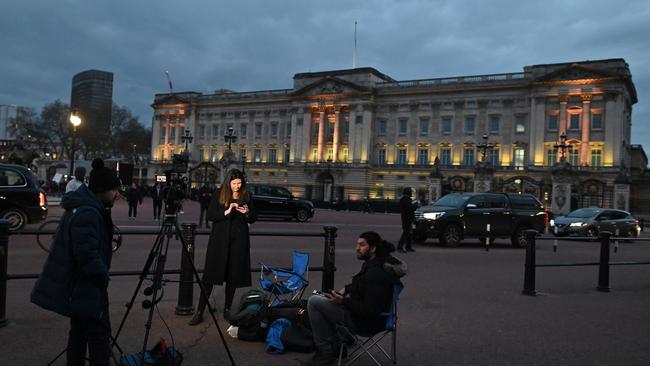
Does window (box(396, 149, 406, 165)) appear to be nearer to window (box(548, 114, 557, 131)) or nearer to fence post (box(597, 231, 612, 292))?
window (box(548, 114, 557, 131))

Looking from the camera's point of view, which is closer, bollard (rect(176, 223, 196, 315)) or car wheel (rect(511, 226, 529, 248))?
bollard (rect(176, 223, 196, 315))

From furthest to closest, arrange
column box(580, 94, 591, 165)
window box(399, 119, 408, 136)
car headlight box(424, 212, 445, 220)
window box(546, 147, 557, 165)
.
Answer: window box(399, 119, 408, 136) → window box(546, 147, 557, 165) → column box(580, 94, 591, 165) → car headlight box(424, 212, 445, 220)

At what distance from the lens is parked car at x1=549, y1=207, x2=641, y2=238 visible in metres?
23.9

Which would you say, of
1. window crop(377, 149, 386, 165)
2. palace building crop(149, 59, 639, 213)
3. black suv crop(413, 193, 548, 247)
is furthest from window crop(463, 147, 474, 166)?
black suv crop(413, 193, 548, 247)

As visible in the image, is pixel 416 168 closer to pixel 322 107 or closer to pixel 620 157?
pixel 322 107

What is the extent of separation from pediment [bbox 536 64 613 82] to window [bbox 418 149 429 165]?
18469mm

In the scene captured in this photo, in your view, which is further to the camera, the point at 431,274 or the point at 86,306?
the point at 431,274

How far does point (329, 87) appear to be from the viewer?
81.0m

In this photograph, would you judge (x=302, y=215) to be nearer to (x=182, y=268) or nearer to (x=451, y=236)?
(x=451, y=236)

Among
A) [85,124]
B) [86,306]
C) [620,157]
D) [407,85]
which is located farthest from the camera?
[85,124]

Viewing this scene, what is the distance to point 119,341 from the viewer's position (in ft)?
18.6

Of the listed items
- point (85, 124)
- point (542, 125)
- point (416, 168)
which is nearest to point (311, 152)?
point (416, 168)

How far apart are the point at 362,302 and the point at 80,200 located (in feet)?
8.74

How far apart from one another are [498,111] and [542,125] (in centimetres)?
671
